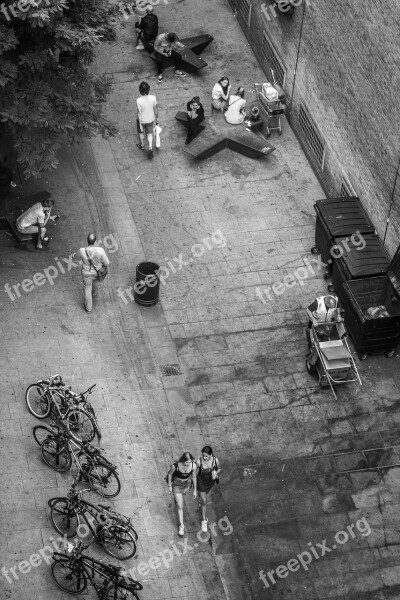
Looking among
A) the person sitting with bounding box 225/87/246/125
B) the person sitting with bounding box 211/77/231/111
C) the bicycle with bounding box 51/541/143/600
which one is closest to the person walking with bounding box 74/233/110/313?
the bicycle with bounding box 51/541/143/600

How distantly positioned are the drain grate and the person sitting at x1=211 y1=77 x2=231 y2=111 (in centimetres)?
828

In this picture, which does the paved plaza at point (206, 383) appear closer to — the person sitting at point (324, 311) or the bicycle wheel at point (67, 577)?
the bicycle wheel at point (67, 577)

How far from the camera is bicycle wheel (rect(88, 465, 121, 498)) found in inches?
809

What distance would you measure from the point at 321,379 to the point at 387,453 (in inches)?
76.3

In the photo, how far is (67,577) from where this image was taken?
19.2 meters

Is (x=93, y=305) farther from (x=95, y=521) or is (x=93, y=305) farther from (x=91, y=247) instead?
(x=95, y=521)

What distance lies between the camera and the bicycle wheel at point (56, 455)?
20.8 m

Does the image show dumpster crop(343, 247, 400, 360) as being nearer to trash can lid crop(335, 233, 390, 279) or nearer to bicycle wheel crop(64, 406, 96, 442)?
trash can lid crop(335, 233, 390, 279)

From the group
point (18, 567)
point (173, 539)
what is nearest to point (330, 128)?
point (173, 539)

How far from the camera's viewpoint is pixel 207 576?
19828 millimetres

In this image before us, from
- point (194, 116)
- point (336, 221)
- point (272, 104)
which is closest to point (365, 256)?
point (336, 221)

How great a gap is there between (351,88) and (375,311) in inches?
201

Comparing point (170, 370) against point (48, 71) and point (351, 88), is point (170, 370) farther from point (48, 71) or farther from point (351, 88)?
point (351, 88)

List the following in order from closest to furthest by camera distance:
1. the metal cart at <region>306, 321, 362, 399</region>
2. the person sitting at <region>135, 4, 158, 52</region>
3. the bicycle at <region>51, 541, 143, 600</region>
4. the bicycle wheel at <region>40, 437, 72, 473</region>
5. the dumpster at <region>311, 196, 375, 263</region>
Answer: the bicycle at <region>51, 541, 143, 600</region>, the bicycle wheel at <region>40, 437, 72, 473</region>, the metal cart at <region>306, 321, 362, 399</region>, the dumpster at <region>311, 196, 375, 263</region>, the person sitting at <region>135, 4, 158, 52</region>
